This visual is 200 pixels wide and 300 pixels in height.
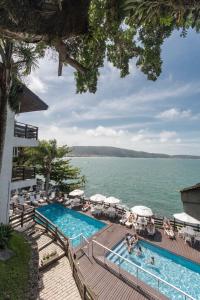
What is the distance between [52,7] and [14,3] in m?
1.39

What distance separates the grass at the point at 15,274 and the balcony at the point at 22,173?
6118 millimetres

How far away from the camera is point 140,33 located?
9852mm

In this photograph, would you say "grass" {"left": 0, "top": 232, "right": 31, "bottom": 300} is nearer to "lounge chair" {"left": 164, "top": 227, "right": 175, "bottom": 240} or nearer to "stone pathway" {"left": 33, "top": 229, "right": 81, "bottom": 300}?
"stone pathway" {"left": 33, "top": 229, "right": 81, "bottom": 300}

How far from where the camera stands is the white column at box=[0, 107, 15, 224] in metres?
15.4

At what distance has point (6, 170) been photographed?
15.8 metres

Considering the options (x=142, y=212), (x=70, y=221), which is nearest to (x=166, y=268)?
(x=142, y=212)

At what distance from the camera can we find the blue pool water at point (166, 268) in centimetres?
1311

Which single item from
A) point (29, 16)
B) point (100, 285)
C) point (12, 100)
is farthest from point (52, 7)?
point (100, 285)

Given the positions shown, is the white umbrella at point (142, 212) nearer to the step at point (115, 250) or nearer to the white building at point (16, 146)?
the step at point (115, 250)

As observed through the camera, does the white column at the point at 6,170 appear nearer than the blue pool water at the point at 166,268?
No

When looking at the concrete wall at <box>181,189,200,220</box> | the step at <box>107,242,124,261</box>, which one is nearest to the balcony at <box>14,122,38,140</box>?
the step at <box>107,242,124,261</box>

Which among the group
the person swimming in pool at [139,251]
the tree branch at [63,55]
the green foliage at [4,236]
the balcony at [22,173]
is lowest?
the person swimming in pool at [139,251]

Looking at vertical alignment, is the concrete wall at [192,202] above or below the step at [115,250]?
above

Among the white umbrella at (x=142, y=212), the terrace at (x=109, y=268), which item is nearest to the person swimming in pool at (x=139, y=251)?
the terrace at (x=109, y=268)
